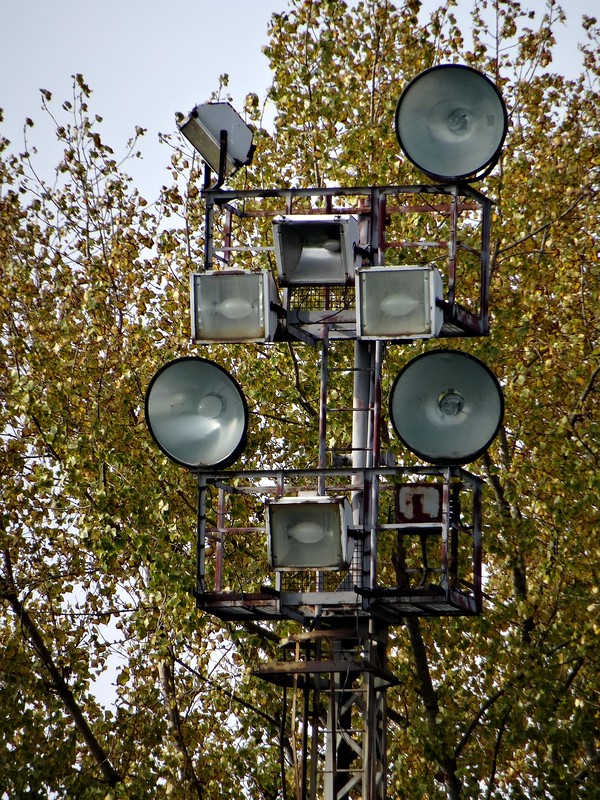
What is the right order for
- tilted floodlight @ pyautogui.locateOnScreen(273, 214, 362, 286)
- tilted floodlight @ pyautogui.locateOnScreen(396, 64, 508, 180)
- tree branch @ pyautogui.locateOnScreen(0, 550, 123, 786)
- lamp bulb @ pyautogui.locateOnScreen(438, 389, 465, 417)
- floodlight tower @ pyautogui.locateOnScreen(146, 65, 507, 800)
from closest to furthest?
floodlight tower @ pyautogui.locateOnScreen(146, 65, 507, 800)
lamp bulb @ pyautogui.locateOnScreen(438, 389, 465, 417)
tilted floodlight @ pyautogui.locateOnScreen(273, 214, 362, 286)
tilted floodlight @ pyautogui.locateOnScreen(396, 64, 508, 180)
tree branch @ pyautogui.locateOnScreen(0, 550, 123, 786)

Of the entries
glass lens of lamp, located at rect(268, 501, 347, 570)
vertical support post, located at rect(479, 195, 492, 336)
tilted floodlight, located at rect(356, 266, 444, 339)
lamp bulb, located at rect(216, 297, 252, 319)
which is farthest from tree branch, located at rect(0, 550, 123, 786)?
vertical support post, located at rect(479, 195, 492, 336)

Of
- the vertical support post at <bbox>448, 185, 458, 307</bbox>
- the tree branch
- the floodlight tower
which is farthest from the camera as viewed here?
the tree branch

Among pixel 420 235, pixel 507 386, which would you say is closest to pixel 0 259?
pixel 420 235

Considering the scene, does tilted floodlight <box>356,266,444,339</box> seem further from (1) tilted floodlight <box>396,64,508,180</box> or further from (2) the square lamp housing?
(1) tilted floodlight <box>396,64,508,180</box>

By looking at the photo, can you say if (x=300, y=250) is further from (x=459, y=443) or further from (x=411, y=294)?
(x=459, y=443)

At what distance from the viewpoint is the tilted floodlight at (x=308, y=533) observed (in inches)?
391

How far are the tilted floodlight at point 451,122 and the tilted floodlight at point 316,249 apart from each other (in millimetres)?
977

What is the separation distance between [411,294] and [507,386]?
20.2ft

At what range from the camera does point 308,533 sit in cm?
1002

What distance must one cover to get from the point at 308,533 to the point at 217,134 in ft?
12.1

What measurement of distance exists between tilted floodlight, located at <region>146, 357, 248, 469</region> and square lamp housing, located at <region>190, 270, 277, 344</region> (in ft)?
0.92

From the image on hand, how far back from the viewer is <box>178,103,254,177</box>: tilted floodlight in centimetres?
1145

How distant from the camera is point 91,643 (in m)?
16.0

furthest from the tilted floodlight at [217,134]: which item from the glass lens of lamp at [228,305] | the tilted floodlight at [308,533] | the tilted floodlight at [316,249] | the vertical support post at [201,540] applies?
the tilted floodlight at [308,533]
